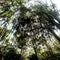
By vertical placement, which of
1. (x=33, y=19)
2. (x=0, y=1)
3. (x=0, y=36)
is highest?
(x=0, y=1)

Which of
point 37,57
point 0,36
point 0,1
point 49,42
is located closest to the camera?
point 37,57

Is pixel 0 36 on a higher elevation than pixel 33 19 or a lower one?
→ lower

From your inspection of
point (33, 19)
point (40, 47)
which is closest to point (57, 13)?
point (33, 19)

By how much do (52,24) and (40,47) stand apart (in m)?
1.66

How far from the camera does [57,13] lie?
29.7 feet

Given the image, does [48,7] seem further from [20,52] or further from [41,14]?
[20,52]

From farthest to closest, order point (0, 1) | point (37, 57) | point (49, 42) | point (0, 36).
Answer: point (0, 1) < point (0, 36) < point (49, 42) < point (37, 57)

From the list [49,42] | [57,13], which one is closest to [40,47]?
[49,42]

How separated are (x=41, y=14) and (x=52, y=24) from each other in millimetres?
892

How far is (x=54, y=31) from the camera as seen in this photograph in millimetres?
8594

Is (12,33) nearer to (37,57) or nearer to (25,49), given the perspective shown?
(25,49)

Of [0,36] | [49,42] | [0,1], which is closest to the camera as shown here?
[49,42]

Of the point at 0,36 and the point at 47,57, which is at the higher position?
the point at 0,36

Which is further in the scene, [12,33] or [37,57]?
[12,33]
